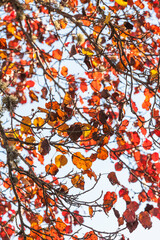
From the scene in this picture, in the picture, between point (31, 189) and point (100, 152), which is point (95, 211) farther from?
point (31, 189)

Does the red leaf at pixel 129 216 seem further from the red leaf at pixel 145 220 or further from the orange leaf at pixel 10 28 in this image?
the orange leaf at pixel 10 28

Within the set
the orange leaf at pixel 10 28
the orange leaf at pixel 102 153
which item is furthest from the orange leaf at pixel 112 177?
the orange leaf at pixel 10 28

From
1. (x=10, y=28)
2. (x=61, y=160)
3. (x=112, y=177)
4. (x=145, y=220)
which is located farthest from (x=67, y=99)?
(x=10, y=28)

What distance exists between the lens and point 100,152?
2.96m

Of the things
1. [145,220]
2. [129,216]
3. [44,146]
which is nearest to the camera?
[44,146]

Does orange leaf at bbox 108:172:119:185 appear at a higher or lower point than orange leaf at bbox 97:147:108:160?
lower

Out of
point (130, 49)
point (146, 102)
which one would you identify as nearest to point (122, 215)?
point (146, 102)

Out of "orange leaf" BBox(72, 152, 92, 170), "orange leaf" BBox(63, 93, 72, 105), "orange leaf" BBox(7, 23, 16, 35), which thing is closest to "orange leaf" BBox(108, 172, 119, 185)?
"orange leaf" BBox(72, 152, 92, 170)

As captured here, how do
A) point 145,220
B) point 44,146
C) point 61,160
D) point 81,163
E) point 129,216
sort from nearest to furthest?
point 44,146 < point 81,163 < point 61,160 < point 129,216 < point 145,220

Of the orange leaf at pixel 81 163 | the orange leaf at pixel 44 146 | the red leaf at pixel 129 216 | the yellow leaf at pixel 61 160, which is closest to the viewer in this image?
the orange leaf at pixel 44 146

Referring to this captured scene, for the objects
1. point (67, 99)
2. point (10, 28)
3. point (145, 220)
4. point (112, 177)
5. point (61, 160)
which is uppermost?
point (10, 28)

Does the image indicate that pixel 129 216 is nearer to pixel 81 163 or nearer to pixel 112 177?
pixel 112 177

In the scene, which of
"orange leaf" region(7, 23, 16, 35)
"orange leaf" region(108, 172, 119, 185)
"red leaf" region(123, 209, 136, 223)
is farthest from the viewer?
"orange leaf" region(7, 23, 16, 35)

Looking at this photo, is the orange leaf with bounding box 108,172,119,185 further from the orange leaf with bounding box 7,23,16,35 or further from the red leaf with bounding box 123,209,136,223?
the orange leaf with bounding box 7,23,16,35
